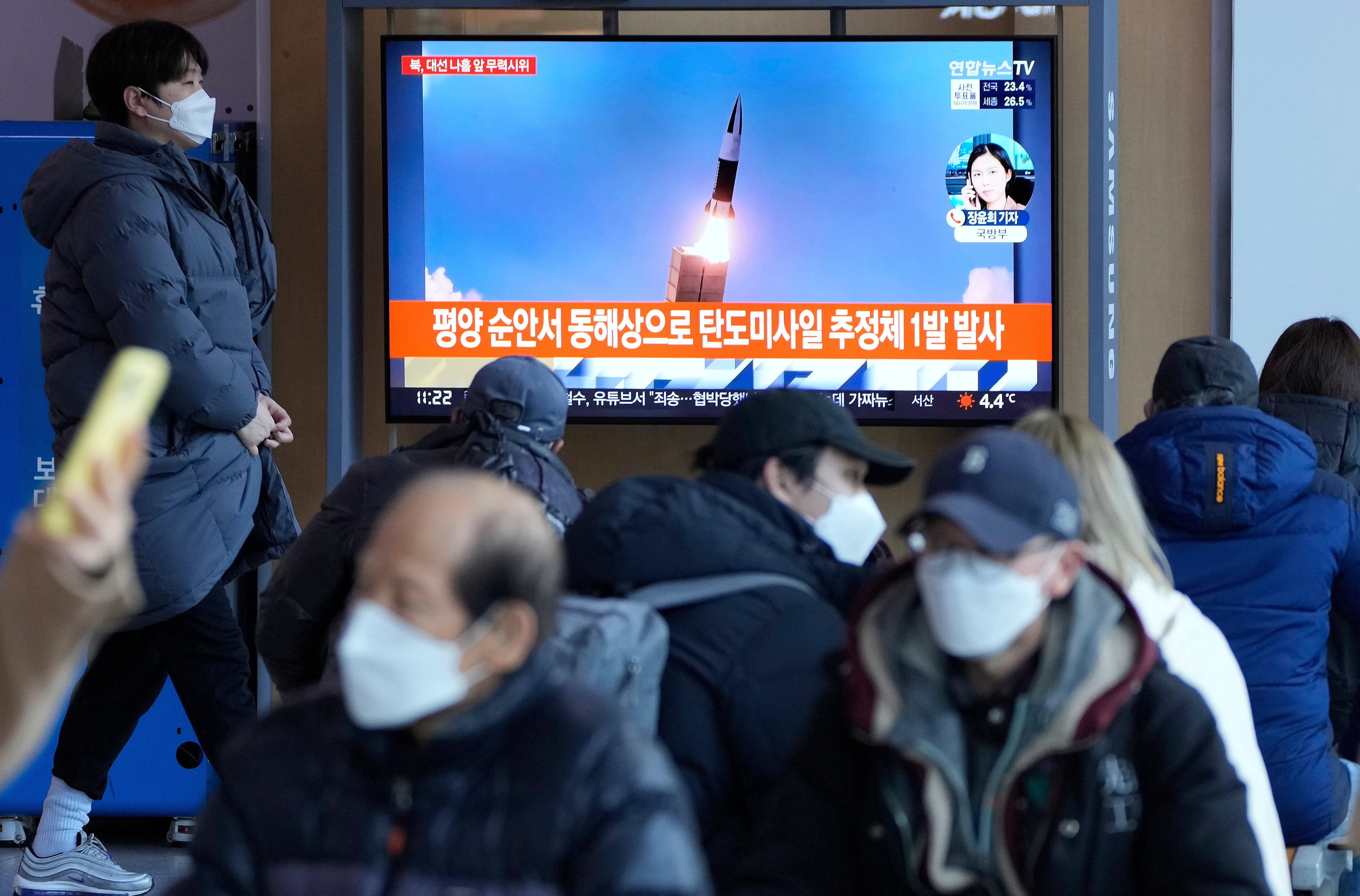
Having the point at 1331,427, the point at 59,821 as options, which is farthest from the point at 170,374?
the point at 1331,427

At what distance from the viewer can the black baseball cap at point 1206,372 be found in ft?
10.3

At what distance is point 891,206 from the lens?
4254 mm

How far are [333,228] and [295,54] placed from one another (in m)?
0.75

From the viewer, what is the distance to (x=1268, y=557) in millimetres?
2904

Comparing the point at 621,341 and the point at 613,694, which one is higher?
the point at 621,341

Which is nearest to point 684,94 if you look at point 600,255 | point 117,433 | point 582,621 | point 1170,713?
point 600,255

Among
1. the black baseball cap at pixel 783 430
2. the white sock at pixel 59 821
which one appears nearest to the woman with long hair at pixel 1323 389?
the black baseball cap at pixel 783 430

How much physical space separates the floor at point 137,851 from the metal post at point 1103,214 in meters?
2.81

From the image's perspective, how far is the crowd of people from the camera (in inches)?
54.9

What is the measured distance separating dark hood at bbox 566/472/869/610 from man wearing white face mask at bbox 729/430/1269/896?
0.34 metres

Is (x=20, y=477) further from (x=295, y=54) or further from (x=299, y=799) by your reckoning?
(x=299, y=799)

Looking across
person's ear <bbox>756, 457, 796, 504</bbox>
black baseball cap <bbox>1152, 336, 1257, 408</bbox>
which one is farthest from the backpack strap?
black baseball cap <bbox>1152, 336, 1257, 408</bbox>
